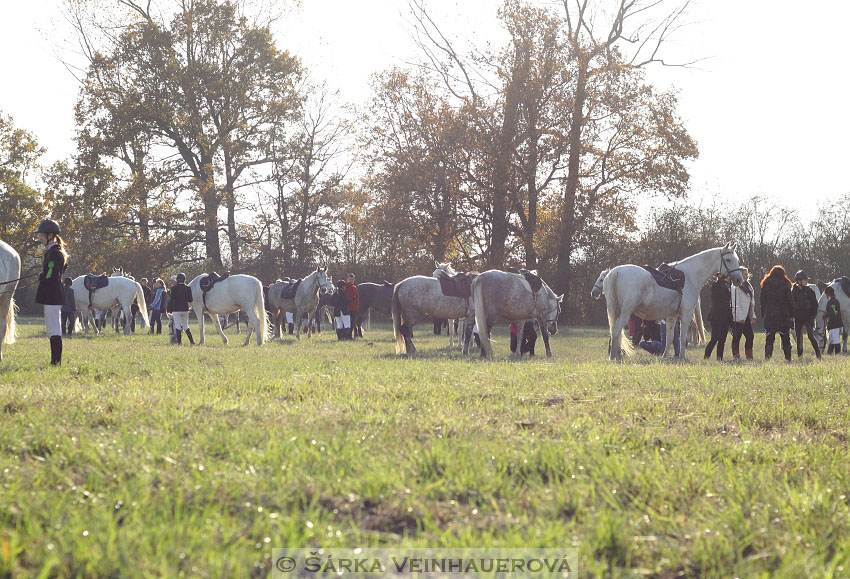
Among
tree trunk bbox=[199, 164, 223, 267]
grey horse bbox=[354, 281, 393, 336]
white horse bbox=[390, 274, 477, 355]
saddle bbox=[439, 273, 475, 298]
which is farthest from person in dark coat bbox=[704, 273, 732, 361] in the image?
tree trunk bbox=[199, 164, 223, 267]

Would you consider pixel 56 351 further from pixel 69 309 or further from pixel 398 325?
pixel 69 309

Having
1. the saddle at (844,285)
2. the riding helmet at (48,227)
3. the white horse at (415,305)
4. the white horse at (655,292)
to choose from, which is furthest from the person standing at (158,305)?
the saddle at (844,285)

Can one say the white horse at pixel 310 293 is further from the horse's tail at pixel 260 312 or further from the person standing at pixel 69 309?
the person standing at pixel 69 309

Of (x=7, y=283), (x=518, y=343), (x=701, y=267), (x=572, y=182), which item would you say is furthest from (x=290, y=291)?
(x=7, y=283)

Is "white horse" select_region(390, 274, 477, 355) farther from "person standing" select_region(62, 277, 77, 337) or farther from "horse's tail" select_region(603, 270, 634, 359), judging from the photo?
"person standing" select_region(62, 277, 77, 337)

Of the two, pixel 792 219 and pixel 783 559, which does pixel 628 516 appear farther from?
pixel 792 219

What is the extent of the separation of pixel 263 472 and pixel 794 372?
891 cm

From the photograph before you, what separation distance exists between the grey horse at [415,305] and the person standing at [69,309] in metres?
12.0

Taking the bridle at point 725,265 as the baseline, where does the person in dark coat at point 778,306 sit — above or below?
below

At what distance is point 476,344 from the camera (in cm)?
2197

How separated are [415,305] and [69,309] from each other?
1290 centimetres

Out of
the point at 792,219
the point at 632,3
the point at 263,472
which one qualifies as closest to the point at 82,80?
the point at 632,3

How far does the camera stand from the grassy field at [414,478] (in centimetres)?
298

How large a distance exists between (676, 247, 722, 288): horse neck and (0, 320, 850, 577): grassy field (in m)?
8.73
